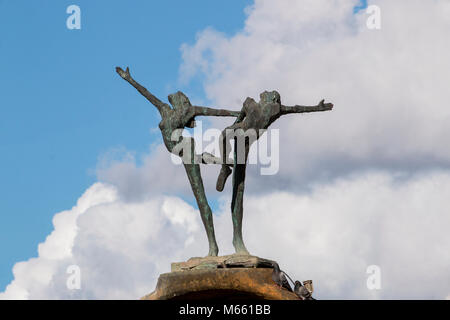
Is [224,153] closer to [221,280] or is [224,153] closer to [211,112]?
[211,112]

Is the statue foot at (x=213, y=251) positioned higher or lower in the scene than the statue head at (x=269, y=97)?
lower

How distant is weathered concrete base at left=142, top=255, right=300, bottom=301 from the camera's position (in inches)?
732

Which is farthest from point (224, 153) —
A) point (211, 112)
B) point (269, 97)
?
point (269, 97)

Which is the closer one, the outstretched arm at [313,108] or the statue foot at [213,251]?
the statue foot at [213,251]

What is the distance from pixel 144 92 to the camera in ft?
67.7

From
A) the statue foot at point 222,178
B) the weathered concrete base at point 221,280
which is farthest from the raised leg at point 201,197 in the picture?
the weathered concrete base at point 221,280

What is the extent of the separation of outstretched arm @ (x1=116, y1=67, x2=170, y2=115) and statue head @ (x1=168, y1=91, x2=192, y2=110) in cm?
18

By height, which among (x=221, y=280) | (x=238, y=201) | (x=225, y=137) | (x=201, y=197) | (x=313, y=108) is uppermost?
(x=313, y=108)

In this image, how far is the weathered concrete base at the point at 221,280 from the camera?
1859 cm

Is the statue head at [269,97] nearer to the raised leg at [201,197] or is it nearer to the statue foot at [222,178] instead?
the statue foot at [222,178]

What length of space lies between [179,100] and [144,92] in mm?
915
